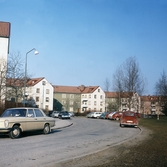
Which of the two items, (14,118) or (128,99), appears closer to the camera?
(14,118)

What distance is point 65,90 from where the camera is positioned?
10175 centimetres

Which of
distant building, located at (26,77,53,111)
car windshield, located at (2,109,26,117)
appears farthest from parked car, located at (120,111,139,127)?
distant building, located at (26,77,53,111)

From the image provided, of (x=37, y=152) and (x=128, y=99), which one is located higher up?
(x=128, y=99)

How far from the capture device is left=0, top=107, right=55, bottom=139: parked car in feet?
48.2

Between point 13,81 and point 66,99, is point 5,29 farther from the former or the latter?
point 66,99

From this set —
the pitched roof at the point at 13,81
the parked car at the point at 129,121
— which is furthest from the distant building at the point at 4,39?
the parked car at the point at 129,121

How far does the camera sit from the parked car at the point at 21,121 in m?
14.7

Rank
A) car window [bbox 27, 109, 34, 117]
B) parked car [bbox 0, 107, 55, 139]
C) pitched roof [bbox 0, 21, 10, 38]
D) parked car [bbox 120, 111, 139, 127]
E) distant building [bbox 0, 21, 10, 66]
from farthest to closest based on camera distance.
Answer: pitched roof [bbox 0, 21, 10, 38], distant building [bbox 0, 21, 10, 66], parked car [bbox 120, 111, 139, 127], car window [bbox 27, 109, 34, 117], parked car [bbox 0, 107, 55, 139]

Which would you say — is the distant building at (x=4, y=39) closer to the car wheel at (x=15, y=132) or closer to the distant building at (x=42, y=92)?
the distant building at (x=42, y=92)

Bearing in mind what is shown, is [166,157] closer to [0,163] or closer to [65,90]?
[0,163]

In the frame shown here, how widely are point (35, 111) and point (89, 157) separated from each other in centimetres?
847

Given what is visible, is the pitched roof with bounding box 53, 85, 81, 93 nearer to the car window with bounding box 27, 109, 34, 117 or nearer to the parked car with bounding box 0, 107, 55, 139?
the parked car with bounding box 0, 107, 55, 139

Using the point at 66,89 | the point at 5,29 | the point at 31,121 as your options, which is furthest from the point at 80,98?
the point at 31,121

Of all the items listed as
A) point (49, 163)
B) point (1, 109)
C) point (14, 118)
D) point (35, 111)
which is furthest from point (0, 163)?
point (1, 109)
